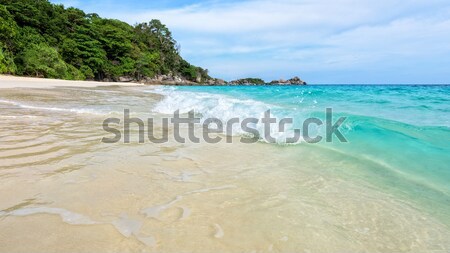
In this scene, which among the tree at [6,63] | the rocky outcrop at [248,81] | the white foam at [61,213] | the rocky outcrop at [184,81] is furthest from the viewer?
the rocky outcrop at [248,81]

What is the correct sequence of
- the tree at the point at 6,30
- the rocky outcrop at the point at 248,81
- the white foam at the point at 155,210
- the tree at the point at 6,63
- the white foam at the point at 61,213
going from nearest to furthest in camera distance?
the white foam at the point at 61,213 → the white foam at the point at 155,210 → the tree at the point at 6,63 → the tree at the point at 6,30 → the rocky outcrop at the point at 248,81

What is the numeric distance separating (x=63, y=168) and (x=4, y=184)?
0.56 metres

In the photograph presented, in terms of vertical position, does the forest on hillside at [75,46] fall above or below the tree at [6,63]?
above

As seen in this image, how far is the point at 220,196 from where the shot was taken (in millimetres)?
2490

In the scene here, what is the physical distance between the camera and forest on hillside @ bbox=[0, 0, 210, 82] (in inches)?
1127

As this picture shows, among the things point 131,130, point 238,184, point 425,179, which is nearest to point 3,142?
point 131,130

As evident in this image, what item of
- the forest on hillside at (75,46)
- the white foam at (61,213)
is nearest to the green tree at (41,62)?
the forest on hillside at (75,46)

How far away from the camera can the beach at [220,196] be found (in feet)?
5.89

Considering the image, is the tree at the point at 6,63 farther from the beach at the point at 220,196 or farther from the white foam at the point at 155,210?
the white foam at the point at 155,210

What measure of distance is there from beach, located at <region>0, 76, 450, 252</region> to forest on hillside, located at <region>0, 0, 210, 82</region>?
27.5 m

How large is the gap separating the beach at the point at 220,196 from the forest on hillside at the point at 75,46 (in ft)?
90.3

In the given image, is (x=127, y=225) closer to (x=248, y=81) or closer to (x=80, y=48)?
(x=80, y=48)

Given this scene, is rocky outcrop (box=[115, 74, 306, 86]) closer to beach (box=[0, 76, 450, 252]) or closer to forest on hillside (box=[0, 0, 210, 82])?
forest on hillside (box=[0, 0, 210, 82])

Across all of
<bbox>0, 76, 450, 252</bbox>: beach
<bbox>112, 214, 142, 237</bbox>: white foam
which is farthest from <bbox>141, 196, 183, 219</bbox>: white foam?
<bbox>112, 214, 142, 237</bbox>: white foam
